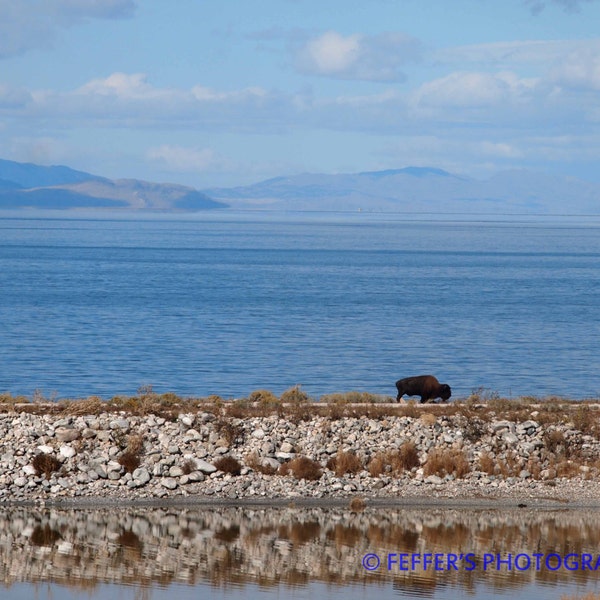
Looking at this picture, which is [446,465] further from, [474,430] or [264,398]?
[264,398]

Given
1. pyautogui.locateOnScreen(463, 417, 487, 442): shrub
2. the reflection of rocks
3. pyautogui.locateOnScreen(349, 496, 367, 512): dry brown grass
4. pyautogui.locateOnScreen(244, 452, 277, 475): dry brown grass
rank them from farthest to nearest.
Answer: pyautogui.locateOnScreen(463, 417, 487, 442): shrub → pyautogui.locateOnScreen(244, 452, 277, 475): dry brown grass → pyautogui.locateOnScreen(349, 496, 367, 512): dry brown grass → the reflection of rocks

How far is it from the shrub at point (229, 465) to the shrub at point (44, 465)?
3.55m

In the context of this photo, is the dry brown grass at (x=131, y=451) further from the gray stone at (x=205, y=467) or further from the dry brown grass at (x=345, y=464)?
the dry brown grass at (x=345, y=464)

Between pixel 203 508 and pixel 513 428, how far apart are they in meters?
7.92

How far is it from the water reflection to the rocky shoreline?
70cm

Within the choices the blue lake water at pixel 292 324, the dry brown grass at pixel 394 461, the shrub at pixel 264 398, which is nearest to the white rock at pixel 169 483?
the dry brown grass at pixel 394 461

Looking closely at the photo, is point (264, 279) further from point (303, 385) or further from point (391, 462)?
point (391, 462)

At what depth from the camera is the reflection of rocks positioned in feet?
63.2

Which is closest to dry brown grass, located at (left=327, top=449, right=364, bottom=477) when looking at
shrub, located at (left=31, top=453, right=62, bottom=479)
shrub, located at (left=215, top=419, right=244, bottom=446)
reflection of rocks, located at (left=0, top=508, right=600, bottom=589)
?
reflection of rocks, located at (left=0, top=508, right=600, bottom=589)

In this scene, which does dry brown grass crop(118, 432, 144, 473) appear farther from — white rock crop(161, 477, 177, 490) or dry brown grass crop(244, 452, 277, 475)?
dry brown grass crop(244, 452, 277, 475)

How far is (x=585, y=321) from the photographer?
6906 cm

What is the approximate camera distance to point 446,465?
83.3ft

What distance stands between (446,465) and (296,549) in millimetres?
5620

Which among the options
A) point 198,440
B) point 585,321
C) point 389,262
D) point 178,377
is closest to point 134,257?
point 389,262
